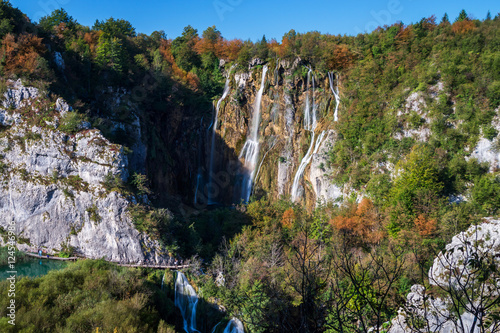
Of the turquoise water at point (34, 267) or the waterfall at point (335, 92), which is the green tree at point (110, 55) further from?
the waterfall at point (335, 92)

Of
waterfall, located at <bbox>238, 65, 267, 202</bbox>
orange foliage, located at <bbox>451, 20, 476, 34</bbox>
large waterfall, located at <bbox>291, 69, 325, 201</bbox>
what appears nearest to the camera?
orange foliage, located at <bbox>451, 20, 476, 34</bbox>

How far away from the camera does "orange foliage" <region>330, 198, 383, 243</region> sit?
19.5 metres

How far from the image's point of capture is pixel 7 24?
2477cm

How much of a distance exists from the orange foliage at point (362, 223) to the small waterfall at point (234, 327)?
29.0 feet

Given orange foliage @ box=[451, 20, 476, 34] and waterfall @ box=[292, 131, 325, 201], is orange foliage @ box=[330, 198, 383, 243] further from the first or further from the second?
orange foliage @ box=[451, 20, 476, 34]

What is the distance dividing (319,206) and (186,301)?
12586mm

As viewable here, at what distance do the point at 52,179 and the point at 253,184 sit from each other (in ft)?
60.5

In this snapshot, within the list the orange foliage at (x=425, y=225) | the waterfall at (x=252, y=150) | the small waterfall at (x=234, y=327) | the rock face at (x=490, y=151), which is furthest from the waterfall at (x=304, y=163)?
the small waterfall at (x=234, y=327)

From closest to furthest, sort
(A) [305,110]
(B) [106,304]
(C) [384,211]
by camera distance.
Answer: (B) [106,304] → (C) [384,211] → (A) [305,110]

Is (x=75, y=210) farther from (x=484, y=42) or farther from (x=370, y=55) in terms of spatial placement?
(x=484, y=42)

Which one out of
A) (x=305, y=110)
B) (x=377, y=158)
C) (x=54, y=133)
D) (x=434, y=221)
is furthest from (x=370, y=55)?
(x=54, y=133)

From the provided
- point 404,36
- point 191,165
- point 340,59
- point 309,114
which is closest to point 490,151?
point 309,114

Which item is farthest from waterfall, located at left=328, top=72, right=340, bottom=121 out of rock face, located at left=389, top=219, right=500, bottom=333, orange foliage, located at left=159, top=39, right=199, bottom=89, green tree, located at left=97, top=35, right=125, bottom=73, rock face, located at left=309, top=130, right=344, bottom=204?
green tree, located at left=97, top=35, right=125, bottom=73

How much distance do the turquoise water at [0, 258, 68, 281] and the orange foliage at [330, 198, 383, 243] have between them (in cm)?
1939
